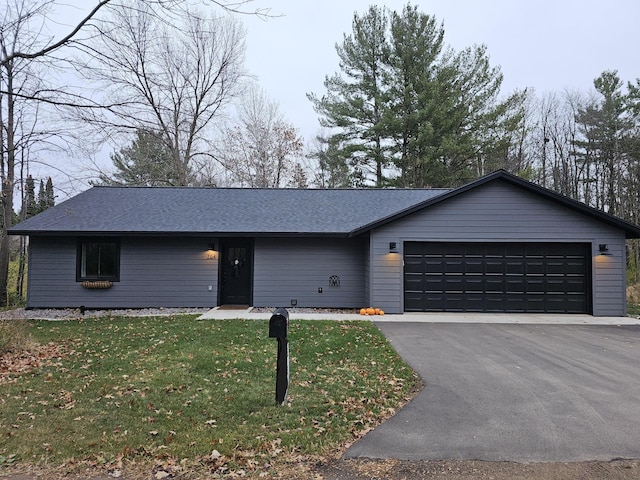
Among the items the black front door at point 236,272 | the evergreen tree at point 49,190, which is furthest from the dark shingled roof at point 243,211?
the black front door at point 236,272

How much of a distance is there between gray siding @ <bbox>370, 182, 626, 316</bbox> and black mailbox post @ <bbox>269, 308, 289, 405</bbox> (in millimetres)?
6799

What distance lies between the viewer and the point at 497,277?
10617 mm

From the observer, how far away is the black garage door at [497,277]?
10.5m

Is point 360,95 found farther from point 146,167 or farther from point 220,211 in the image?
point 146,167

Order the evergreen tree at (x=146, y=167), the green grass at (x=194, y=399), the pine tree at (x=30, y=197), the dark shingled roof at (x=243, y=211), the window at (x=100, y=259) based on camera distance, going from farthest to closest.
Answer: the evergreen tree at (x=146, y=167), the window at (x=100, y=259), the dark shingled roof at (x=243, y=211), the pine tree at (x=30, y=197), the green grass at (x=194, y=399)

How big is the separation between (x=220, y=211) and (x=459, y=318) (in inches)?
318

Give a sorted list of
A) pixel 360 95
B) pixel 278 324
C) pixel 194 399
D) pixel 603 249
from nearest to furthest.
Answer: pixel 278 324 → pixel 194 399 → pixel 603 249 → pixel 360 95

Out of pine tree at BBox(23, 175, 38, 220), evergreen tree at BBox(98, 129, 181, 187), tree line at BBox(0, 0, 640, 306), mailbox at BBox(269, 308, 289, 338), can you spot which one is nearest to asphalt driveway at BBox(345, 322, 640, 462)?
mailbox at BBox(269, 308, 289, 338)

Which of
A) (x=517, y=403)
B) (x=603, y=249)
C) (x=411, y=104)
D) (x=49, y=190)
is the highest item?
(x=411, y=104)

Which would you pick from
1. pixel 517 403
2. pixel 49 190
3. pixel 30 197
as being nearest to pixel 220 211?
pixel 49 190

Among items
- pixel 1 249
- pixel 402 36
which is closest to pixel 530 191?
pixel 402 36

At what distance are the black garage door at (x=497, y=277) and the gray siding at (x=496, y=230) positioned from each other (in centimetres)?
29

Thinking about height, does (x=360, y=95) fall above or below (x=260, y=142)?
above

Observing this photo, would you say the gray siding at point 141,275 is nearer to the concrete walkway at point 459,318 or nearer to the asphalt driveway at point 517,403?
the concrete walkway at point 459,318
